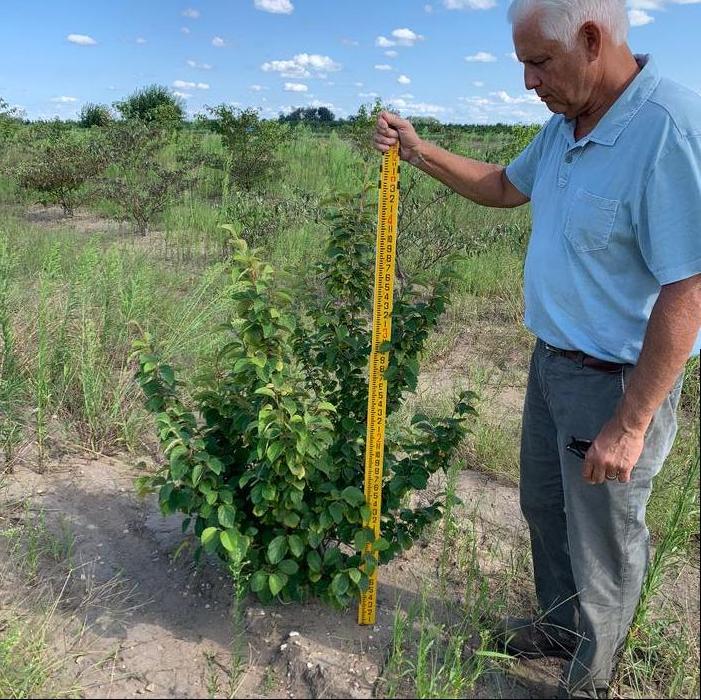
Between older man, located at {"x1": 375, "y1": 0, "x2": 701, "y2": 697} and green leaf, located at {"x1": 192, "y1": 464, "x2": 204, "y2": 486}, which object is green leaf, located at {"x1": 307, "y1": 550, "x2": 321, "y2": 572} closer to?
green leaf, located at {"x1": 192, "y1": 464, "x2": 204, "y2": 486}

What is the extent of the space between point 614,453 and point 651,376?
230mm

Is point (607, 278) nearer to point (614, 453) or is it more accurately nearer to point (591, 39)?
point (614, 453)

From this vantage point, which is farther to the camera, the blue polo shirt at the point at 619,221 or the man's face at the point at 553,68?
the man's face at the point at 553,68

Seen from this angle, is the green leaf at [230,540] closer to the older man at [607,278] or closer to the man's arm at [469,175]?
the older man at [607,278]

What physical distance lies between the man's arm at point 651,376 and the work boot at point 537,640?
0.87 m

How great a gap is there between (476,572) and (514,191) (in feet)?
4.84

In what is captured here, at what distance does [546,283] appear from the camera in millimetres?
1941

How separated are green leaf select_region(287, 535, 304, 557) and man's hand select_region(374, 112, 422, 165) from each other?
1300 millimetres

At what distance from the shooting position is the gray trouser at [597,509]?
1.88m

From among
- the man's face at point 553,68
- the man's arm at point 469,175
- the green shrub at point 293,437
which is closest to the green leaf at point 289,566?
the green shrub at point 293,437

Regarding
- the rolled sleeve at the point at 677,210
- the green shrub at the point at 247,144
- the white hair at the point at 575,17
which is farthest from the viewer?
the green shrub at the point at 247,144

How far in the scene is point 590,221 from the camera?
178cm

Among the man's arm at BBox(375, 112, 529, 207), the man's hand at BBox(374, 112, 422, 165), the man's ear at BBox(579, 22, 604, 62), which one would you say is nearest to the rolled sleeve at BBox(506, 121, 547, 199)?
the man's arm at BBox(375, 112, 529, 207)

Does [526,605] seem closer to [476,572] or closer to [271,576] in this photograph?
[476,572]
